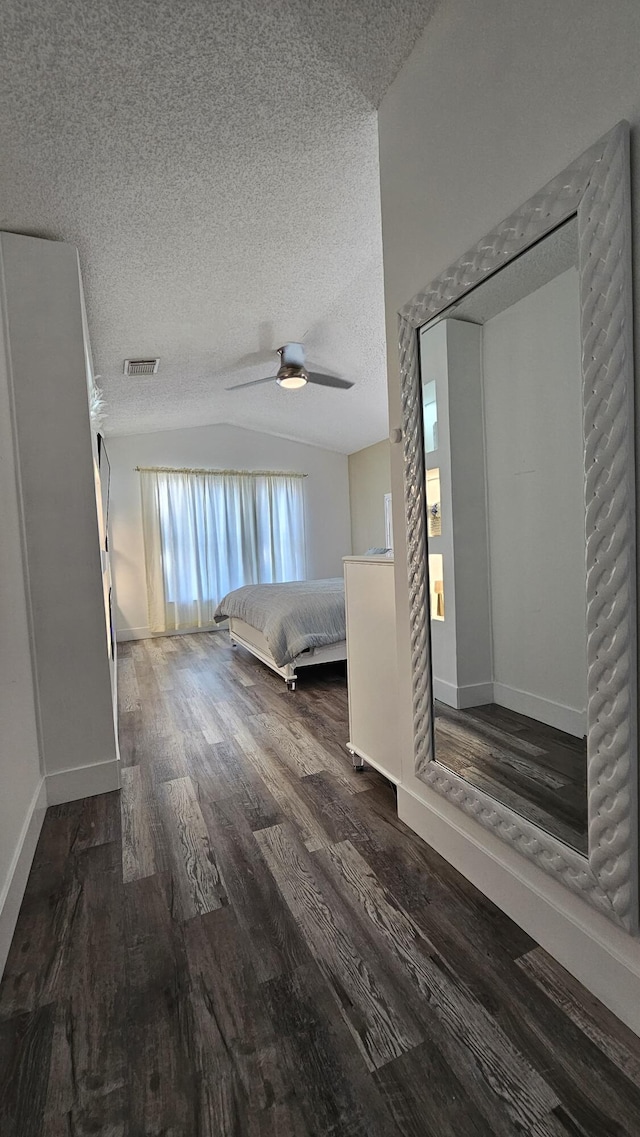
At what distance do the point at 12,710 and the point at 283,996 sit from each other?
118 cm

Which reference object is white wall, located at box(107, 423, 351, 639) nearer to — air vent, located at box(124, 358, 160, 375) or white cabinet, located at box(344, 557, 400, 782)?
air vent, located at box(124, 358, 160, 375)

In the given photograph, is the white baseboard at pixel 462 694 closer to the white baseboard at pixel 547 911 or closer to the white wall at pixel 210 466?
the white baseboard at pixel 547 911

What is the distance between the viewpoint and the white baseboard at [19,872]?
1.21 metres

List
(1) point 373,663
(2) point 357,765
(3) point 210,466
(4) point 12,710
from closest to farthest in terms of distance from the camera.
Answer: (4) point 12,710, (1) point 373,663, (2) point 357,765, (3) point 210,466

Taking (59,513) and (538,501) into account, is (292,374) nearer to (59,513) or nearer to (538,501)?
(59,513)

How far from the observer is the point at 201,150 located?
5.49 ft

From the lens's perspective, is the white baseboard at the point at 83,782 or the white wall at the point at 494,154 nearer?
the white wall at the point at 494,154

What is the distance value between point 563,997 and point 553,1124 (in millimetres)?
265

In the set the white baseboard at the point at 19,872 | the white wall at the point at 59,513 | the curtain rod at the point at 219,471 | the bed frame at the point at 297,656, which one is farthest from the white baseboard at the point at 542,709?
the curtain rod at the point at 219,471

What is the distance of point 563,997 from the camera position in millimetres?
1034

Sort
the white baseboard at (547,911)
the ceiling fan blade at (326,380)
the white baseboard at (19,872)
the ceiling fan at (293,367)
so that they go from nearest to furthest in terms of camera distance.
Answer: the white baseboard at (547,911) → the white baseboard at (19,872) → the ceiling fan at (293,367) → the ceiling fan blade at (326,380)

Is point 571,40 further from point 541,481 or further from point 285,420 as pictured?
point 285,420

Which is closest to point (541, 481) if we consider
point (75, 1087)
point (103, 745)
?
point (75, 1087)

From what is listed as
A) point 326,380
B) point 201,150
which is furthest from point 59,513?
point 326,380
